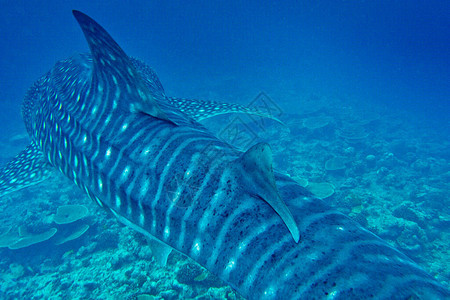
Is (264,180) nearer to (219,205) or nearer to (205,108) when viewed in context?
(219,205)

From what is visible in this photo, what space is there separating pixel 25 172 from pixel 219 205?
568 centimetres

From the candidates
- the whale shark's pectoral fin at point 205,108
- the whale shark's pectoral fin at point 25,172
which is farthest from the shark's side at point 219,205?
the whale shark's pectoral fin at point 25,172

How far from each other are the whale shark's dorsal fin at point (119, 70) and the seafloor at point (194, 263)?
4170mm

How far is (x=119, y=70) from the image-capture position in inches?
102

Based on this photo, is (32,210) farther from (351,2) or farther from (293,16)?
(293,16)

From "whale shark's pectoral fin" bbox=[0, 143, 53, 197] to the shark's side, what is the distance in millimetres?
2813

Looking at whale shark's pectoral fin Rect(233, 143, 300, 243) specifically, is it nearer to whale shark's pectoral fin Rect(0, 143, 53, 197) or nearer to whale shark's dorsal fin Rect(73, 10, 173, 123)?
whale shark's dorsal fin Rect(73, 10, 173, 123)

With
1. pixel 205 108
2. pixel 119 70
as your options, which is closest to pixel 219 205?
pixel 119 70

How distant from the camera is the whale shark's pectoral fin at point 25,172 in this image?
504 cm

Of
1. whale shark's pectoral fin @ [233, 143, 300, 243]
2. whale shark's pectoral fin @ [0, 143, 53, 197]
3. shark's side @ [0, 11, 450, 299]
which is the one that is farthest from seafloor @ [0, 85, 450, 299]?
whale shark's pectoral fin @ [233, 143, 300, 243]

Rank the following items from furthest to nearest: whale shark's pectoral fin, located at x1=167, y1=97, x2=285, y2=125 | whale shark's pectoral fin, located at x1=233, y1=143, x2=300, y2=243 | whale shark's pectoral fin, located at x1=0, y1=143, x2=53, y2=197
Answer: whale shark's pectoral fin, located at x1=167, y1=97, x2=285, y2=125
whale shark's pectoral fin, located at x1=0, y1=143, x2=53, y2=197
whale shark's pectoral fin, located at x1=233, y1=143, x2=300, y2=243

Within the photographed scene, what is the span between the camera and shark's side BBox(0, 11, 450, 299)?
53.2 inches

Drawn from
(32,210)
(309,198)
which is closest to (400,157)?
(309,198)

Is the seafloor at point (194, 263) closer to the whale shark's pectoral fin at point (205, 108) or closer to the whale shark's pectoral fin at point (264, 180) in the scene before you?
the whale shark's pectoral fin at point (205, 108)
